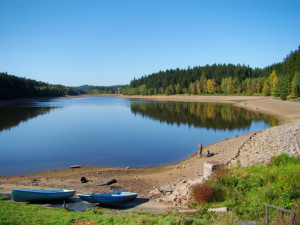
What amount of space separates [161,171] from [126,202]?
6.06 metres

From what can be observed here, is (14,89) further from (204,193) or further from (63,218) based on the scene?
(204,193)

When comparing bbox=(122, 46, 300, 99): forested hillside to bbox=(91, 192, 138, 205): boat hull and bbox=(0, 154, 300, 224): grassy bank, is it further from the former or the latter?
bbox=(91, 192, 138, 205): boat hull

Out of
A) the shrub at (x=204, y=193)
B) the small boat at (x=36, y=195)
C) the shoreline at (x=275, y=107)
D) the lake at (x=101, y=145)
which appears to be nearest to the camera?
the shrub at (x=204, y=193)

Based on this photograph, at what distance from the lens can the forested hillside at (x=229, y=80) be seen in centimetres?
7181

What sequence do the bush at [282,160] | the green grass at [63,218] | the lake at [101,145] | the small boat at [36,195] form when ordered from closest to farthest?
1. the green grass at [63,218]
2. the small boat at [36,195]
3. the bush at [282,160]
4. the lake at [101,145]

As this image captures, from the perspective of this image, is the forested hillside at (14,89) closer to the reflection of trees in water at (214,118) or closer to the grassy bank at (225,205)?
the reflection of trees in water at (214,118)

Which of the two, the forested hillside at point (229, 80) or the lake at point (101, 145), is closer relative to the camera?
the lake at point (101, 145)

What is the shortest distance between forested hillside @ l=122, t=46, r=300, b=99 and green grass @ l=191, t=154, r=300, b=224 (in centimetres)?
5796

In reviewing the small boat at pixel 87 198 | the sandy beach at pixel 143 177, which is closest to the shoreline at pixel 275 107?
the sandy beach at pixel 143 177

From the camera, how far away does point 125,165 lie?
61.5 ft

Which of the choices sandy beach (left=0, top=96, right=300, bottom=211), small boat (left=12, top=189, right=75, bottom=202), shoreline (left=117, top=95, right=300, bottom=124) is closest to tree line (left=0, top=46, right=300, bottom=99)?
shoreline (left=117, top=95, right=300, bottom=124)

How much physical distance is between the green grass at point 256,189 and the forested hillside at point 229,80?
190 ft

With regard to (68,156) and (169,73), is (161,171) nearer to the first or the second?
(68,156)

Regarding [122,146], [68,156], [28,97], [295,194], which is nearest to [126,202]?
[295,194]
